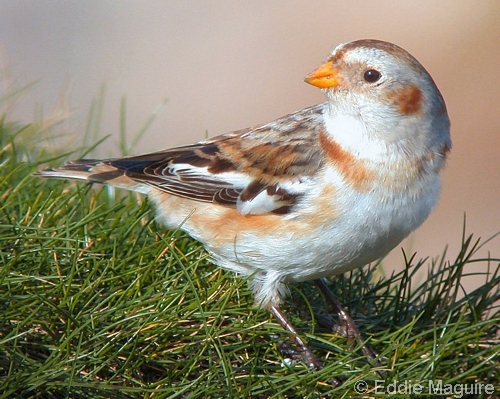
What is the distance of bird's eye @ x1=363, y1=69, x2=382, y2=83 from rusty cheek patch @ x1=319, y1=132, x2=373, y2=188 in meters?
0.36

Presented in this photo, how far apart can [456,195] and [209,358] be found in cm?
598

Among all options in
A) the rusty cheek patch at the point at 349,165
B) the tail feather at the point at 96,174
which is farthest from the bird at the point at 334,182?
the tail feather at the point at 96,174

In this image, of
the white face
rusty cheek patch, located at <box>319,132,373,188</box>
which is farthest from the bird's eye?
rusty cheek patch, located at <box>319,132,373,188</box>

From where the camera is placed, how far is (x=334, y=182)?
366cm

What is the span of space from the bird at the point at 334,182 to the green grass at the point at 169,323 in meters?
0.17

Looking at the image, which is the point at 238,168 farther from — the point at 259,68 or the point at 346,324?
the point at 259,68

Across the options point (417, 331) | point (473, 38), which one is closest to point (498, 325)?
point (417, 331)

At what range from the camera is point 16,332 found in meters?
3.13

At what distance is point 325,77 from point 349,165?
1.64ft

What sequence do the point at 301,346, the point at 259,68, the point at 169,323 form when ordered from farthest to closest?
1. the point at 259,68
2. the point at 301,346
3. the point at 169,323

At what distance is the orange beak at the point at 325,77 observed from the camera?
379cm

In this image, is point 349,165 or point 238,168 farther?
point 238,168

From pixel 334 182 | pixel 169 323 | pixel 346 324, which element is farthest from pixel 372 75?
pixel 169 323

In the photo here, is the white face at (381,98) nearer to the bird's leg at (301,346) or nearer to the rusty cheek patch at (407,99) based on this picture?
the rusty cheek patch at (407,99)
